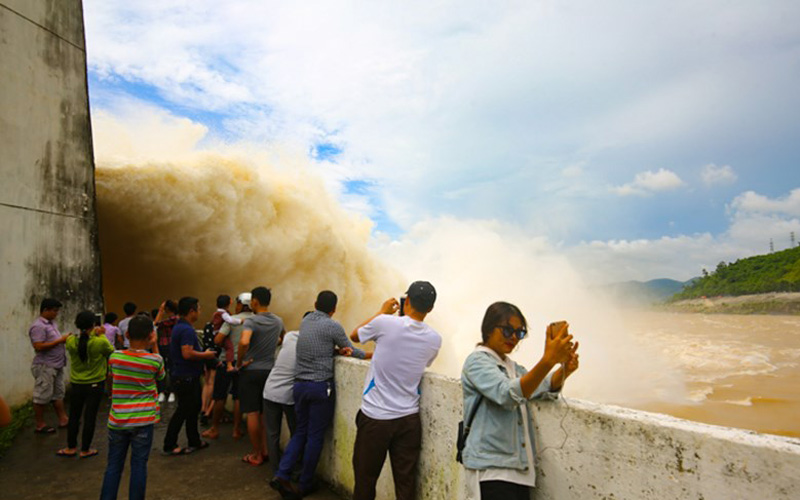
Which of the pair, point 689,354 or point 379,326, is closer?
point 379,326

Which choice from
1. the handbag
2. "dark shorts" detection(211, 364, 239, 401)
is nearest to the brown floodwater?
"dark shorts" detection(211, 364, 239, 401)

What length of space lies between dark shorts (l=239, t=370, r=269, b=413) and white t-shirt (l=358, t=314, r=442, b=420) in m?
2.12

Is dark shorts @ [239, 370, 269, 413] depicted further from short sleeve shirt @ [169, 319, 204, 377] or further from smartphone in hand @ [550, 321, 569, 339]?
smartphone in hand @ [550, 321, 569, 339]

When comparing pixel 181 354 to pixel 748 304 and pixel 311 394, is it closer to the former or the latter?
pixel 311 394

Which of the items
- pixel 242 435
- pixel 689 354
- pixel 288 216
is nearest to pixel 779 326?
pixel 689 354

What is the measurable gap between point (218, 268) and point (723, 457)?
12.8 meters

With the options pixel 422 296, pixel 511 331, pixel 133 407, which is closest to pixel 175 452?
pixel 133 407

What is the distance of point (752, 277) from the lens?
6444 centimetres

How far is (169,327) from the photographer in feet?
23.7

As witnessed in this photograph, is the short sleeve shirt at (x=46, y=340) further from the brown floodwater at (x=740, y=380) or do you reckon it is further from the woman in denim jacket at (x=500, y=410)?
the brown floodwater at (x=740, y=380)

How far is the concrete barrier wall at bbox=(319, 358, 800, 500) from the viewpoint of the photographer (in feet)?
6.03

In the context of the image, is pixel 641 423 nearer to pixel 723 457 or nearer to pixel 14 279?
pixel 723 457

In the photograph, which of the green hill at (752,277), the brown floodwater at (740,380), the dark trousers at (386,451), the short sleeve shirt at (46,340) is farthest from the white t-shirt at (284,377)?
the green hill at (752,277)

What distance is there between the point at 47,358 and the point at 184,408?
213 cm
